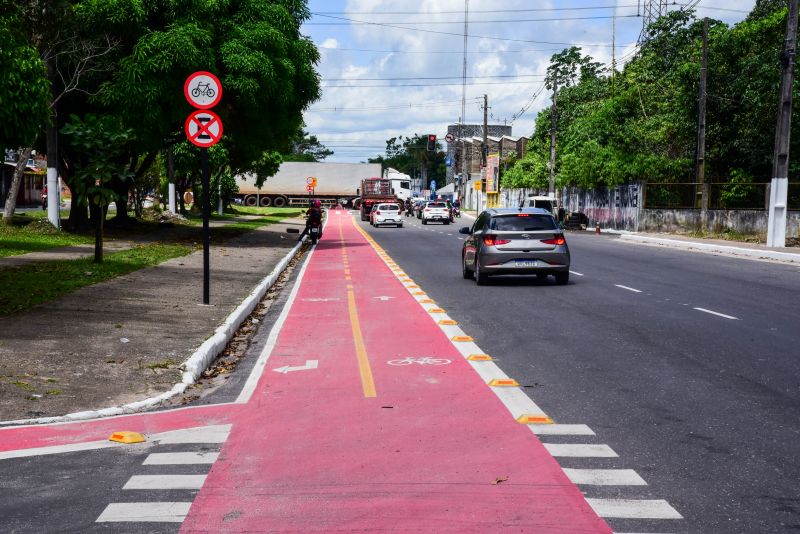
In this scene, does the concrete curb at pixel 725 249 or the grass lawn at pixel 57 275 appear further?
the concrete curb at pixel 725 249

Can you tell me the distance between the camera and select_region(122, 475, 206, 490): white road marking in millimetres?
5785

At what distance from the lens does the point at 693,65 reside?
158ft

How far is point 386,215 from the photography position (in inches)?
2327

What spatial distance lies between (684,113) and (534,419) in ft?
150

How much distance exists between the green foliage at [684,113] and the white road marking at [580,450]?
38.7m

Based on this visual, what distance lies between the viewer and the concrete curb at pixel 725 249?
1153 inches

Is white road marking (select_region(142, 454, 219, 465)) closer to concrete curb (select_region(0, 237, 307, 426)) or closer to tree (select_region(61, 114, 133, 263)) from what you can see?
concrete curb (select_region(0, 237, 307, 426))

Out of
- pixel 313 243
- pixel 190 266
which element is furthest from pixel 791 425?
pixel 313 243

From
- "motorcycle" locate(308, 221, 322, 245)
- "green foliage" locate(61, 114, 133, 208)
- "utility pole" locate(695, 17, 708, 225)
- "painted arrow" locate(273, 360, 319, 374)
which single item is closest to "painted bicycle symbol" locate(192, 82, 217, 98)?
"painted arrow" locate(273, 360, 319, 374)

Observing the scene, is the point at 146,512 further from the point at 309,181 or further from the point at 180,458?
the point at 309,181

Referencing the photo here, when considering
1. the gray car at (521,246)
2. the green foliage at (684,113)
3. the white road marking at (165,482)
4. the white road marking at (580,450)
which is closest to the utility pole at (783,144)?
the green foliage at (684,113)

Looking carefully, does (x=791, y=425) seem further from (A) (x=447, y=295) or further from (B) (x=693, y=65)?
(B) (x=693, y=65)

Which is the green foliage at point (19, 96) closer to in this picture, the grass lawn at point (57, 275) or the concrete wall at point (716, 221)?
the grass lawn at point (57, 275)

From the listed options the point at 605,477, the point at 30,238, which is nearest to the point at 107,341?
the point at 605,477
